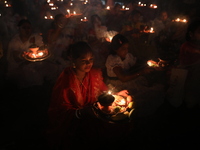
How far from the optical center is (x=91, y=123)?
7.67 ft

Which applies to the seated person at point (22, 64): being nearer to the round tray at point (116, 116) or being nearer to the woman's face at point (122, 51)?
the woman's face at point (122, 51)

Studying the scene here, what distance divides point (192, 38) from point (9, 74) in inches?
211

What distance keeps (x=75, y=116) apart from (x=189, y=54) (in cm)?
320

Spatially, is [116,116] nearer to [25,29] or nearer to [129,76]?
[129,76]

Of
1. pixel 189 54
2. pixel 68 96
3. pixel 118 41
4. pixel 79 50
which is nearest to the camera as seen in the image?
pixel 79 50

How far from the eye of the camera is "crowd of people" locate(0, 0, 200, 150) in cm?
239

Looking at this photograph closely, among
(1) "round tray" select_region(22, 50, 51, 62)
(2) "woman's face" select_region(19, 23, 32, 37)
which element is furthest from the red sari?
(2) "woman's face" select_region(19, 23, 32, 37)

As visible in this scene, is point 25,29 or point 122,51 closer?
point 122,51

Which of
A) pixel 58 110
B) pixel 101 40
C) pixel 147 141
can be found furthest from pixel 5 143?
pixel 101 40

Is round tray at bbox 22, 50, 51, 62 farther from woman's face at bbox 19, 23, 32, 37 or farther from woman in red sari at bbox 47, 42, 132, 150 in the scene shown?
woman in red sari at bbox 47, 42, 132, 150

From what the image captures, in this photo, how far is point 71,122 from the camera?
90.7 inches

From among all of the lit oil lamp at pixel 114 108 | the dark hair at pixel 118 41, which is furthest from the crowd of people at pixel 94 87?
the lit oil lamp at pixel 114 108

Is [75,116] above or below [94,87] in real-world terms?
below

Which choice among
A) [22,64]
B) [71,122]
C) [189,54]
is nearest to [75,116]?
[71,122]
